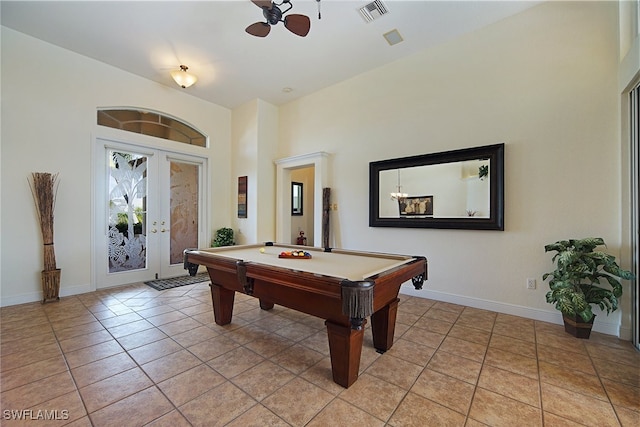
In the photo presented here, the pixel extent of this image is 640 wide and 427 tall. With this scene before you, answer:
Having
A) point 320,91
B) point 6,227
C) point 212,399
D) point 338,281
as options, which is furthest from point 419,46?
point 6,227

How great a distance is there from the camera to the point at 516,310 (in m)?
3.09

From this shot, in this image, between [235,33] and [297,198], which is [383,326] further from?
[297,198]

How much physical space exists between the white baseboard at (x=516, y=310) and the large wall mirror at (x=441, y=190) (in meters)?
0.95

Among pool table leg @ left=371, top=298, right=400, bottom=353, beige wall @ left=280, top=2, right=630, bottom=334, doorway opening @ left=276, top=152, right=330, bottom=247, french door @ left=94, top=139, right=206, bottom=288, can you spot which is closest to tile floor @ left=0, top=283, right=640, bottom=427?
pool table leg @ left=371, top=298, right=400, bottom=353

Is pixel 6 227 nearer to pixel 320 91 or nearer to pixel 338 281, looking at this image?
pixel 338 281

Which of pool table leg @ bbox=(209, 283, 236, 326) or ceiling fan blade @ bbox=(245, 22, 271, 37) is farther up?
ceiling fan blade @ bbox=(245, 22, 271, 37)

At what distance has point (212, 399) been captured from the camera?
1678 millimetres

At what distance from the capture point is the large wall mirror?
322cm

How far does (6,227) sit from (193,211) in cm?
250

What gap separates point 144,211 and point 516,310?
587 centimetres

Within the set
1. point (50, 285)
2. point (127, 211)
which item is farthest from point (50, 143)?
point (50, 285)

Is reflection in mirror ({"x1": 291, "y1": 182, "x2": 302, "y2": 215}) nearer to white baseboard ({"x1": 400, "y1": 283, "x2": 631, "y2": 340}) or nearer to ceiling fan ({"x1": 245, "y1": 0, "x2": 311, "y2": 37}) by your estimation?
white baseboard ({"x1": 400, "y1": 283, "x2": 631, "y2": 340})

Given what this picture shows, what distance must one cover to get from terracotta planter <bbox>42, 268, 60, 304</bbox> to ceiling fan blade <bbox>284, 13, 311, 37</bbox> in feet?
14.2

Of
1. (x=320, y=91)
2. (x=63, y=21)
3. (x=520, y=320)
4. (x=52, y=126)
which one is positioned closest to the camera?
(x=520, y=320)
